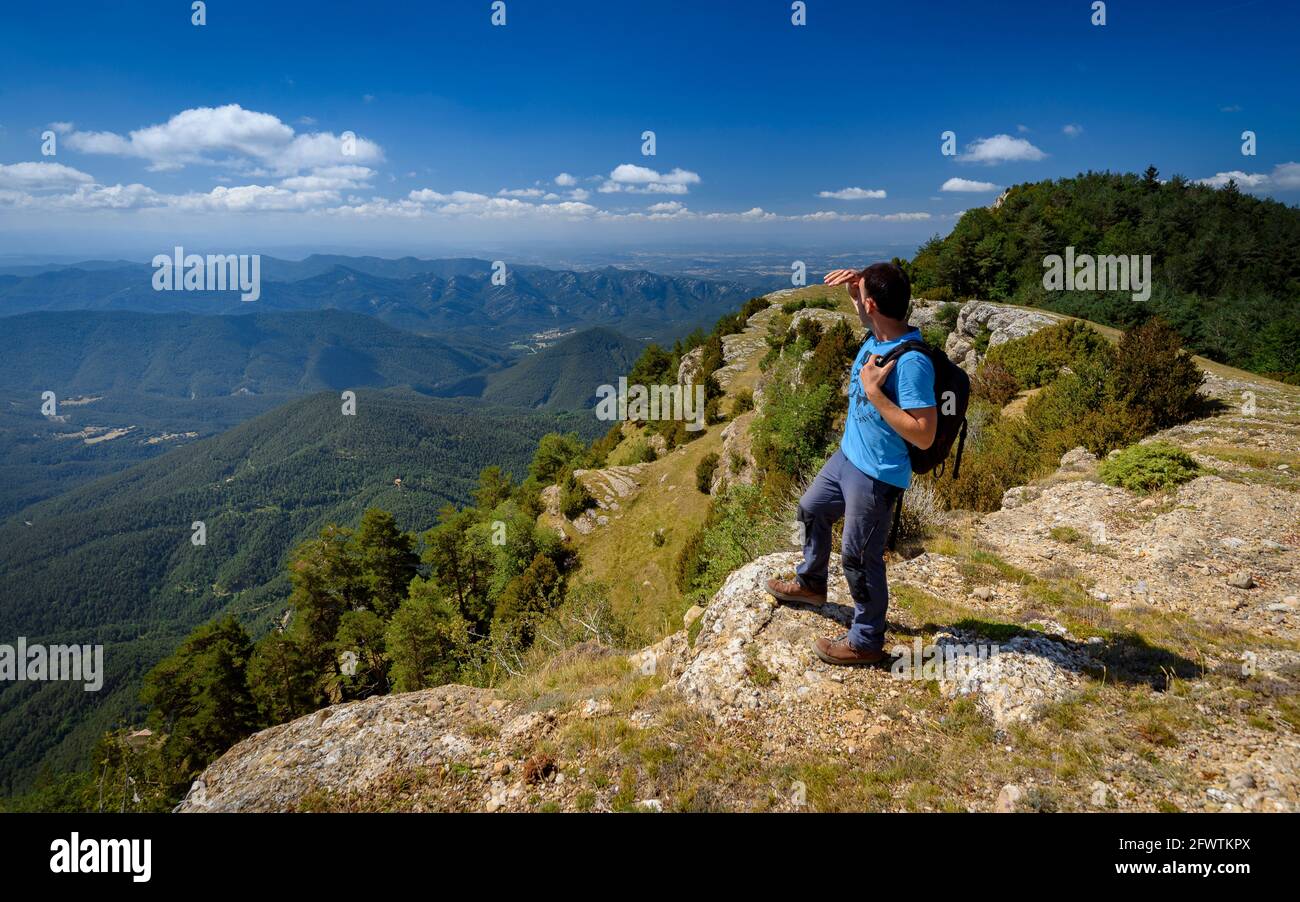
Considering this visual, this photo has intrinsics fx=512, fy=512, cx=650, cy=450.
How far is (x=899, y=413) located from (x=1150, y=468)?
829 centimetres

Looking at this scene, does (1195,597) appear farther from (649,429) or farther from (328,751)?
(649,429)

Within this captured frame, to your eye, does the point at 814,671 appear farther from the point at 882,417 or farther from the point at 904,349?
the point at 904,349

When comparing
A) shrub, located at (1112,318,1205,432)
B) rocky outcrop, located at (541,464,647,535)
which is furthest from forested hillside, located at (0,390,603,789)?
shrub, located at (1112,318,1205,432)

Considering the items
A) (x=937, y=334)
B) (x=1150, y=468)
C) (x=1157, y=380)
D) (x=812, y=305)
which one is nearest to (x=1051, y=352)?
(x=1157, y=380)

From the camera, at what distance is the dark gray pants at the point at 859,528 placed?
4496 mm

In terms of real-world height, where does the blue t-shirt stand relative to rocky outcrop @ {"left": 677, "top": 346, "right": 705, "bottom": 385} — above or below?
below

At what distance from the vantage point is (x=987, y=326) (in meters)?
24.2

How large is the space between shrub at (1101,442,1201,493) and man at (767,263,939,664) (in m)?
7.19

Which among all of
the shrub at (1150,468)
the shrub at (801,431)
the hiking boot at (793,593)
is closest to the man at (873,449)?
the hiking boot at (793,593)

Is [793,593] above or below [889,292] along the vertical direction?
below

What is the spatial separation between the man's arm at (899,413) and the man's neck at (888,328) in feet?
0.97

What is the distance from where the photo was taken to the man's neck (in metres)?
4.34

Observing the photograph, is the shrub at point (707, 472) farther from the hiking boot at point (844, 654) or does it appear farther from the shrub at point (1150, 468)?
the hiking boot at point (844, 654)

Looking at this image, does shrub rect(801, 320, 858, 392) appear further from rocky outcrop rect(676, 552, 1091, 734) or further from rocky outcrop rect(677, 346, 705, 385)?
rocky outcrop rect(677, 346, 705, 385)
